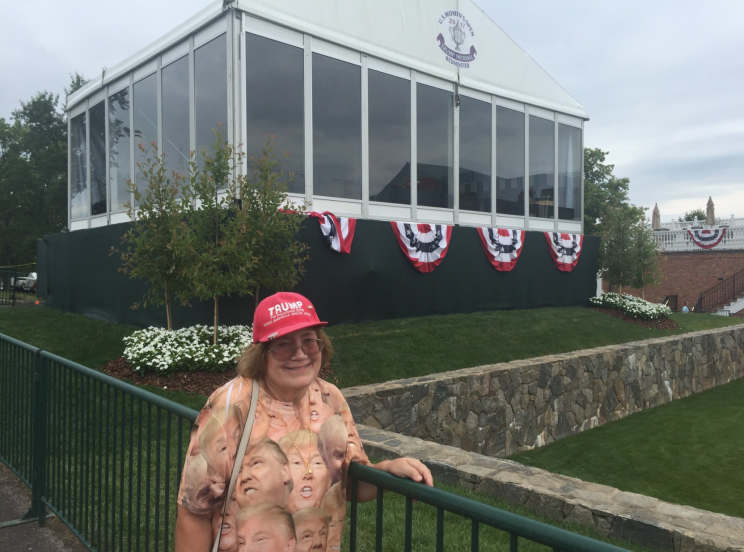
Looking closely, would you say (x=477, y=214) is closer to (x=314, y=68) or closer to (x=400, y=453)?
(x=314, y=68)

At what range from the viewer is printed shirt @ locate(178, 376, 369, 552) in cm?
192

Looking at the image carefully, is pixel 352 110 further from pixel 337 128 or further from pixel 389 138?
pixel 389 138

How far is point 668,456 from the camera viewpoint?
8734mm

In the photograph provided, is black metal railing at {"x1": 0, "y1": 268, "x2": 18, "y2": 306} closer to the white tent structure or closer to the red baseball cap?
the white tent structure

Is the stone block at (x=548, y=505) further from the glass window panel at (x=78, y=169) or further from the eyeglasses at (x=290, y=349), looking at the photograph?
the glass window panel at (x=78, y=169)

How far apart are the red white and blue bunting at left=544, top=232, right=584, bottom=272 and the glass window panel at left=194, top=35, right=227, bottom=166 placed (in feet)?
32.3

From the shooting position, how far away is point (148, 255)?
8.41m

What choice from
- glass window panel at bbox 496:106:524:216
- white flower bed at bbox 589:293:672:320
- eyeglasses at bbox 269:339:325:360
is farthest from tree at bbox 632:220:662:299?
eyeglasses at bbox 269:339:325:360

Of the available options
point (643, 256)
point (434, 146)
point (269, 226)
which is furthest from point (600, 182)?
point (269, 226)

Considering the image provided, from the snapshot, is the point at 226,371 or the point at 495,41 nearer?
the point at 226,371

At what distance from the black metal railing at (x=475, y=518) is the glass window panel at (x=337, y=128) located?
32.6ft

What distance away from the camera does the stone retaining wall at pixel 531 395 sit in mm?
8289

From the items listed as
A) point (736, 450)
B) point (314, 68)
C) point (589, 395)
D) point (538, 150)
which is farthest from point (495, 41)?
point (736, 450)

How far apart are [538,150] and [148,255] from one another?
12.4 meters
